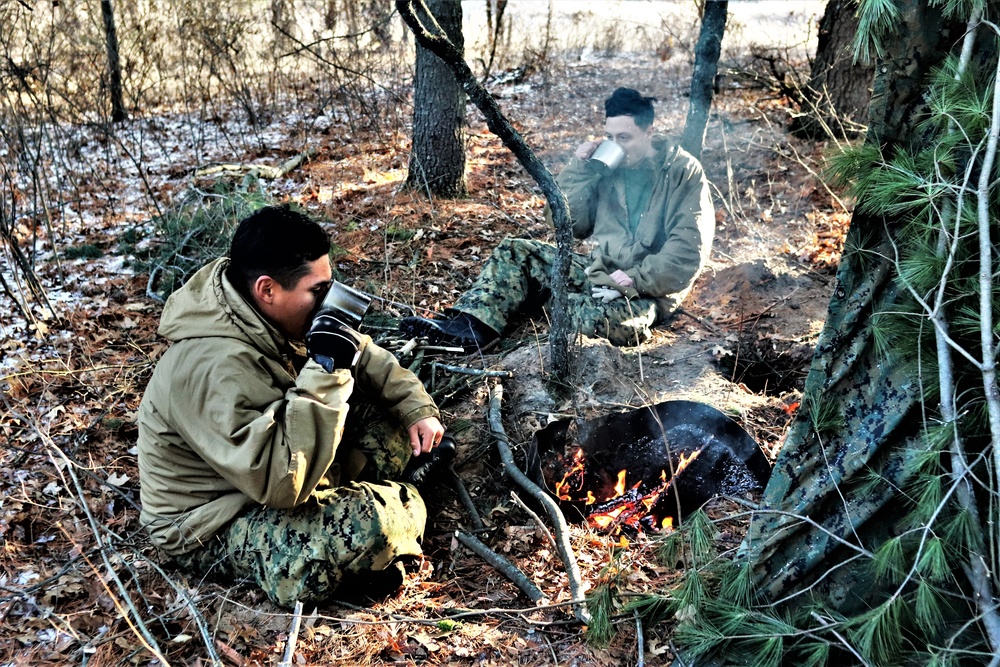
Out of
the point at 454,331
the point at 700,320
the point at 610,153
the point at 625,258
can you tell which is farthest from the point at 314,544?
the point at 700,320

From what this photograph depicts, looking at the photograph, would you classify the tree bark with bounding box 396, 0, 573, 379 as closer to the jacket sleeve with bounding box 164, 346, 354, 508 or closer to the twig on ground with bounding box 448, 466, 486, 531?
the twig on ground with bounding box 448, 466, 486, 531

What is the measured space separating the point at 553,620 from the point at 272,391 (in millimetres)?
1550

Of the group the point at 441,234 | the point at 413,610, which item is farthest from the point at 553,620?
the point at 441,234

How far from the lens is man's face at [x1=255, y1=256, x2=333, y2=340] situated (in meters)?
3.22

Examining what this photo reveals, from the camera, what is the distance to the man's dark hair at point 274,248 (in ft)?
10.3

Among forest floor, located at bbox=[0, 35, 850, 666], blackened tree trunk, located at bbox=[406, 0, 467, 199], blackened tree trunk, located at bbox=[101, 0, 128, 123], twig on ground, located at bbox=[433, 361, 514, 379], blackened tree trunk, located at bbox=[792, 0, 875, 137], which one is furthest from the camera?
blackened tree trunk, located at bbox=[101, 0, 128, 123]

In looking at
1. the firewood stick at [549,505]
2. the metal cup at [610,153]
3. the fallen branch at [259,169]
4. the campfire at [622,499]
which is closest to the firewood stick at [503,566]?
the firewood stick at [549,505]

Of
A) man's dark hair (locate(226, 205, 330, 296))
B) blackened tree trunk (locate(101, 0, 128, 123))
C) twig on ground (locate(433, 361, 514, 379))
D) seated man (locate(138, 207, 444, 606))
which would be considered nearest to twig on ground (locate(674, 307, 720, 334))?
twig on ground (locate(433, 361, 514, 379))

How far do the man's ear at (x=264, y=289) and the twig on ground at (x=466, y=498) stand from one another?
56.0 inches

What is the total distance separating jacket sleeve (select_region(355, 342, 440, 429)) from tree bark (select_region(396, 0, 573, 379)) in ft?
3.18

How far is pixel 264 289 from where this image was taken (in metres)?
3.19

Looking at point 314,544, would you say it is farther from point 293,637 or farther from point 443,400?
point 443,400

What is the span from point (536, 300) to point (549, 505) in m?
2.33

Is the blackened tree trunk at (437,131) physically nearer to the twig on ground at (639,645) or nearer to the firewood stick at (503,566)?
the firewood stick at (503,566)
